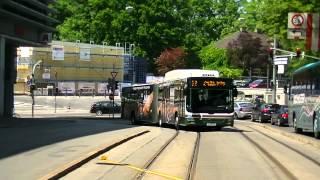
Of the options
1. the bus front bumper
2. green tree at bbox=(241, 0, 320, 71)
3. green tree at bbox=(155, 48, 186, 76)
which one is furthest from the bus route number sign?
green tree at bbox=(155, 48, 186, 76)

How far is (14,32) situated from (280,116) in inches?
734

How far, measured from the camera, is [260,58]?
101m

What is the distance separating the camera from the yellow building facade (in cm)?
9925

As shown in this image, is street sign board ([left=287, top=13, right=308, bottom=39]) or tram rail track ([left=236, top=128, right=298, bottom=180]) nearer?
tram rail track ([left=236, top=128, right=298, bottom=180])

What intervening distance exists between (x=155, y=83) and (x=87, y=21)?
67922 mm

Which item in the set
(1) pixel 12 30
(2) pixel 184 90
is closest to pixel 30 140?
(2) pixel 184 90

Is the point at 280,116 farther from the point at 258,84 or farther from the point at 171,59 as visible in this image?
the point at 171,59

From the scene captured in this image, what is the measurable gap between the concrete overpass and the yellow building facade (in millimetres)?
49471

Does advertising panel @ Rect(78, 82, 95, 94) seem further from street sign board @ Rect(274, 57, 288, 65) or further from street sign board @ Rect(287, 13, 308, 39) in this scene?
street sign board @ Rect(287, 13, 308, 39)

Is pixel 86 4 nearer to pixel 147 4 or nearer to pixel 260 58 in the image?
pixel 147 4

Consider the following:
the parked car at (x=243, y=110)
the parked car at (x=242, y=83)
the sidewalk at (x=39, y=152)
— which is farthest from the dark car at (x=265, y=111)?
the parked car at (x=242, y=83)

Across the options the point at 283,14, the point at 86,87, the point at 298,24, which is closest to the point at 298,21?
the point at 298,24

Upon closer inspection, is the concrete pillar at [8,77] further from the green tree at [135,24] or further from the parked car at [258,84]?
the green tree at [135,24]

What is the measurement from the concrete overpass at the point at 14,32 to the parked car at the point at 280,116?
17483 mm
